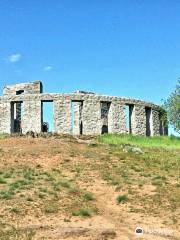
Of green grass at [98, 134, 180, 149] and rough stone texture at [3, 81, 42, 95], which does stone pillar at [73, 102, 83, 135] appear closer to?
rough stone texture at [3, 81, 42, 95]

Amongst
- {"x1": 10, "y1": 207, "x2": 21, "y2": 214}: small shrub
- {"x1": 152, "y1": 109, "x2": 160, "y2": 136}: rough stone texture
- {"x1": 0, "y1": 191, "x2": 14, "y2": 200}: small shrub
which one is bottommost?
{"x1": 10, "y1": 207, "x2": 21, "y2": 214}: small shrub

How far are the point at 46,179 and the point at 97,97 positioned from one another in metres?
21.7

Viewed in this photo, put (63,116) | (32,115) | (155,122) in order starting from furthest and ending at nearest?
(155,122) → (32,115) → (63,116)

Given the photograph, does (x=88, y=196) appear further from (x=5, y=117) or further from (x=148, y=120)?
(x=148, y=120)

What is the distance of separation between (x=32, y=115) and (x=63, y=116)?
112 inches

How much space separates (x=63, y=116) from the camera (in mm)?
50562

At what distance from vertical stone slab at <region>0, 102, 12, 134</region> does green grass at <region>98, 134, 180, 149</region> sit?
10.6m

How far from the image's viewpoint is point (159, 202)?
90.8 ft

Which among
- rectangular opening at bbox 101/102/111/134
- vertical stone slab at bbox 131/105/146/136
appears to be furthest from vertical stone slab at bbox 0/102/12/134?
vertical stone slab at bbox 131/105/146/136

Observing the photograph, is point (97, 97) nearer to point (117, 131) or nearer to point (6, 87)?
point (117, 131)

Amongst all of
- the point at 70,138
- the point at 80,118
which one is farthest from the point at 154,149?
the point at 80,118

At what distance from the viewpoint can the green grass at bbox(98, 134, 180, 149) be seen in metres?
43.7

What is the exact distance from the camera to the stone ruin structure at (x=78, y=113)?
50.6 meters

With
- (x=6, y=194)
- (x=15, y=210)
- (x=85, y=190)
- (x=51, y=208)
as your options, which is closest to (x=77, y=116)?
(x=85, y=190)
